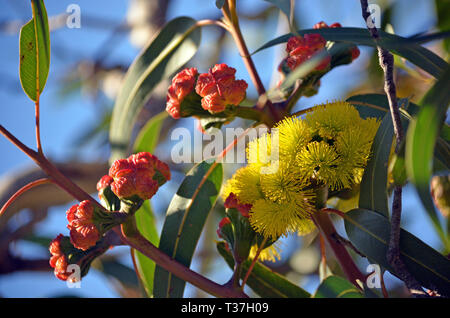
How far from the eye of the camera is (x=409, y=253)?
2.60 ft

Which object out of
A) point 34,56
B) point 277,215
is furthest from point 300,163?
point 34,56

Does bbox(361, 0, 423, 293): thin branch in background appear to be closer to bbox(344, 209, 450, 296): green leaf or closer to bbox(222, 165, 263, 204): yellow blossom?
bbox(344, 209, 450, 296): green leaf

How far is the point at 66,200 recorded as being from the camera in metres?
2.00

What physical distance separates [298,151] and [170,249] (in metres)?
0.37

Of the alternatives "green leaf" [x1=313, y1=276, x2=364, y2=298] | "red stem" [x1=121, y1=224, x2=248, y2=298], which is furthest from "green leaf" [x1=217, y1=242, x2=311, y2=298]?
"red stem" [x1=121, y1=224, x2=248, y2=298]

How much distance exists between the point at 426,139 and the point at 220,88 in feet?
1.44

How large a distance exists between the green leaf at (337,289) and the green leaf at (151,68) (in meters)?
0.56

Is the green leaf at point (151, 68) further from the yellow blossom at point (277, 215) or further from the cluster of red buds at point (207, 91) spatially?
the yellow blossom at point (277, 215)

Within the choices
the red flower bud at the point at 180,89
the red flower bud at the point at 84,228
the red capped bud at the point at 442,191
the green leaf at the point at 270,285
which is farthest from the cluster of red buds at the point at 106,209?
the red capped bud at the point at 442,191

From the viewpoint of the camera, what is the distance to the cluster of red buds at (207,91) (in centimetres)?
90

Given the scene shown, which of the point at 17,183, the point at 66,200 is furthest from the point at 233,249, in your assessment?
the point at 66,200

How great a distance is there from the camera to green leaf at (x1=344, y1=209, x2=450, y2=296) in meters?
0.79

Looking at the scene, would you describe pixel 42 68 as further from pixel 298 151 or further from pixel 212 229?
pixel 212 229

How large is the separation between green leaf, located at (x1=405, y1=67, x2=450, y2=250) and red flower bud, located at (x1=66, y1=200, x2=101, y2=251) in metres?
0.52
